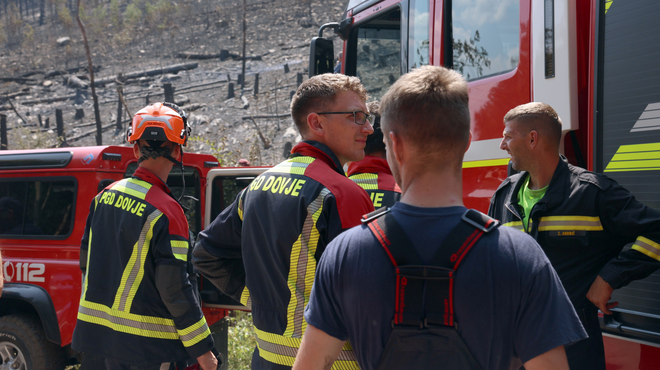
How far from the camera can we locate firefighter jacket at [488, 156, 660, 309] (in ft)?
6.88

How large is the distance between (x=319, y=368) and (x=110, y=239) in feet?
5.85

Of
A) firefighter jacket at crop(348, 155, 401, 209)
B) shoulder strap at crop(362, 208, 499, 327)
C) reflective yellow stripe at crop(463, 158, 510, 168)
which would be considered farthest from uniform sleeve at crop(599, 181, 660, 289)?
shoulder strap at crop(362, 208, 499, 327)

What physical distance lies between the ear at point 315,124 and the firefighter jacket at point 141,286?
1.01 m

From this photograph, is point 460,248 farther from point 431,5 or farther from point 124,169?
point 124,169

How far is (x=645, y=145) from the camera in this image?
2.20m

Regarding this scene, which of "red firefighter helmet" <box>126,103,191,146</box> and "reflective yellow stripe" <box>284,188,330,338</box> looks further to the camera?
"red firefighter helmet" <box>126,103,191,146</box>

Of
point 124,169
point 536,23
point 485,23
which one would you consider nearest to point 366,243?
point 536,23

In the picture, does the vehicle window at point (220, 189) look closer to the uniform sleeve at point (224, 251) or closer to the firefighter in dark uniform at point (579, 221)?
the uniform sleeve at point (224, 251)

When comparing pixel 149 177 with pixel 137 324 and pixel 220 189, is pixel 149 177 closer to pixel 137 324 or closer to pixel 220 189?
pixel 137 324

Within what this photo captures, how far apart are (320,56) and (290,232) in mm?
3015

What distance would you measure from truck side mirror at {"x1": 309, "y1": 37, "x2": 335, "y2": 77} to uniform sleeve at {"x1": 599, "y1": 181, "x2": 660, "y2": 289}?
9.18 feet

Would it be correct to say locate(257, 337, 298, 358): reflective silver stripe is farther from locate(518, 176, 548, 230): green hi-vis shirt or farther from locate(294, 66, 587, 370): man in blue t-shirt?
locate(518, 176, 548, 230): green hi-vis shirt

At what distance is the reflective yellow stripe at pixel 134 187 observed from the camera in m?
2.61

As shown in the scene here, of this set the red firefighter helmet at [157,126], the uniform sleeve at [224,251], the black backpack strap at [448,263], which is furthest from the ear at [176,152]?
the black backpack strap at [448,263]
